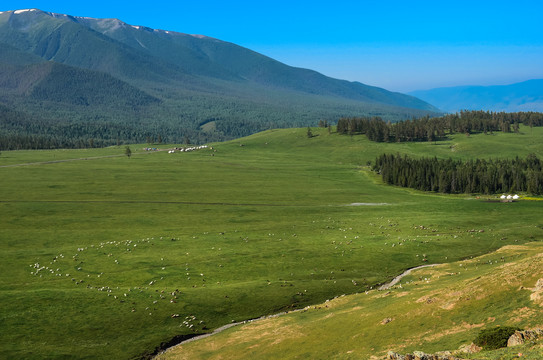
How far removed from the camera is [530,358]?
3025 cm

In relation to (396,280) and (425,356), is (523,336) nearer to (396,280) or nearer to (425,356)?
(425,356)

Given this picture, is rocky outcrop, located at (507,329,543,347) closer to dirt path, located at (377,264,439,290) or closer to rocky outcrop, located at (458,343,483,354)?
rocky outcrop, located at (458,343,483,354)

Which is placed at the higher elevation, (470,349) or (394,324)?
(470,349)

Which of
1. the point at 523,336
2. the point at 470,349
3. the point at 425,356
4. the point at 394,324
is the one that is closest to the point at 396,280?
the point at 394,324

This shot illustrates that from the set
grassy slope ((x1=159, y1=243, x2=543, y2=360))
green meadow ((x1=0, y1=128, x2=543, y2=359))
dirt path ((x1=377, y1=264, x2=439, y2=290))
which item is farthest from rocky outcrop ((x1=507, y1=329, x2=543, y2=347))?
green meadow ((x1=0, y1=128, x2=543, y2=359))

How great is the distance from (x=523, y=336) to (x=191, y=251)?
222ft

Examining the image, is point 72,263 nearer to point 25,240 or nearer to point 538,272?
point 25,240

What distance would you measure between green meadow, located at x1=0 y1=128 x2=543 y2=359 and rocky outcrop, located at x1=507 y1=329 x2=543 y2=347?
3528 cm

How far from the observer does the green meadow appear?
60.5 m

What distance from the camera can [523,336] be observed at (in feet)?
120

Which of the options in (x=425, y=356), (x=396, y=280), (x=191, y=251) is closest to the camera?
(x=425, y=356)

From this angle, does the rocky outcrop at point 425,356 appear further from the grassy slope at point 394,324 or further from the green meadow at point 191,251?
the green meadow at point 191,251

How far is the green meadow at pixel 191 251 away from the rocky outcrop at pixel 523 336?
35280mm

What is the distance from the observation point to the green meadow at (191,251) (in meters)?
60.5
